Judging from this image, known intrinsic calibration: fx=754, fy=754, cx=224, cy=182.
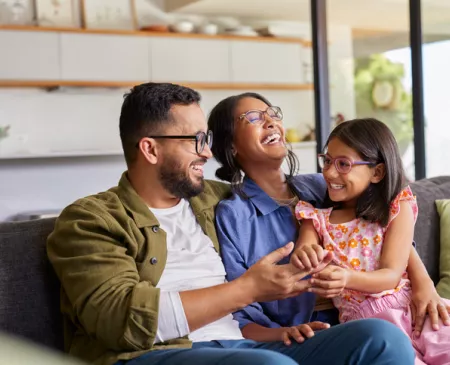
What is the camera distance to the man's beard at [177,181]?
6.88ft

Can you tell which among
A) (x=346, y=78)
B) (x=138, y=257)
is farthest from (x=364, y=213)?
(x=346, y=78)

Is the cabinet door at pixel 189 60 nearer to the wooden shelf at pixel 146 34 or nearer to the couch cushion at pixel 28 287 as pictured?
the wooden shelf at pixel 146 34

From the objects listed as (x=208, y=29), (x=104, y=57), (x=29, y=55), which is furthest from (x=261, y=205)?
(x=208, y=29)

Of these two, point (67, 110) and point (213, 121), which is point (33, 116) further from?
point (213, 121)

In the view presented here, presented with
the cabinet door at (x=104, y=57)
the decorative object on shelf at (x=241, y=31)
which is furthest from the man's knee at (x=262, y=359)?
the decorative object on shelf at (x=241, y=31)

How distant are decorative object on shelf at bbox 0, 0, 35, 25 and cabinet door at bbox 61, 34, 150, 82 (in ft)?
1.05

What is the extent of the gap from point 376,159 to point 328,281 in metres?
0.53

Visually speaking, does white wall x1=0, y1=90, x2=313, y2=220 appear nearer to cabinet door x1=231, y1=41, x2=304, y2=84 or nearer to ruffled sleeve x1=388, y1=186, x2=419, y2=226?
cabinet door x1=231, y1=41, x2=304, y2=84

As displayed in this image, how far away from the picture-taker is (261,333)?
2.10 meters

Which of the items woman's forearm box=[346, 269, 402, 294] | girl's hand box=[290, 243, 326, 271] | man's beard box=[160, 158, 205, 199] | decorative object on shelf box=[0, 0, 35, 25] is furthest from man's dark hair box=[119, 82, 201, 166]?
decorative object on shelf box=[0, 0, 35, 25]

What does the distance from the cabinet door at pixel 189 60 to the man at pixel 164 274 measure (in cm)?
422

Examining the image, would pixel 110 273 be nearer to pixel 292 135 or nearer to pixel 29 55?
pixel 29 55

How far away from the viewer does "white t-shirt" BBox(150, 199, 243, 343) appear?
6.55 feet

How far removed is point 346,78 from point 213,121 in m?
3.82
